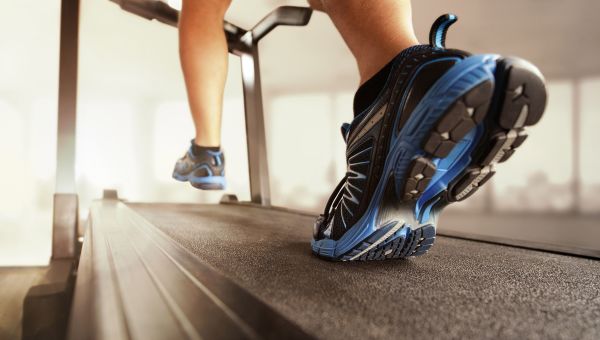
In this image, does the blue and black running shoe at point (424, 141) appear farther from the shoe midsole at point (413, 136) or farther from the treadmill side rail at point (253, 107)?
the treadmill side rail at point (253, 107)

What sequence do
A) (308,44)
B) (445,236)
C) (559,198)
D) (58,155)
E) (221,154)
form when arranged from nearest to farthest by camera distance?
(445,236) < (221,154) < (58,155) < (559,198) < (308,44)

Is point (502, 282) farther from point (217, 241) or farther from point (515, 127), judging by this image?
point (217, 241)

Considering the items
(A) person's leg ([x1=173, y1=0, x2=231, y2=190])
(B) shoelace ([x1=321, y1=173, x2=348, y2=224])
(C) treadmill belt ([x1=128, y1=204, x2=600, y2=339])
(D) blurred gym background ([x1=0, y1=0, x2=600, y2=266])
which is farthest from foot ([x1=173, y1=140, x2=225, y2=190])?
(D) blurred gym background ([x1=0, y1=0, x2=600, y2=266])

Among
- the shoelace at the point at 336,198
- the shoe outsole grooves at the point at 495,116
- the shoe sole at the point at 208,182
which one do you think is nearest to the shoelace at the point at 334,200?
the shoelace at the point at 336,198

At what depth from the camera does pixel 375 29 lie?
0.67m

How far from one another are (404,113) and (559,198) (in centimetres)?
231

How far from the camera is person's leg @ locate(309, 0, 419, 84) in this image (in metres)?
0.66

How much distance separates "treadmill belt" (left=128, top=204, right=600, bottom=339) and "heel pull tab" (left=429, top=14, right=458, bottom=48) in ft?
1.16

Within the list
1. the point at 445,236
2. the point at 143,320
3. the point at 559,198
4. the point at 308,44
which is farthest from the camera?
the point at 308,44

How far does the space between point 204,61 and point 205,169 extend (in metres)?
0.40

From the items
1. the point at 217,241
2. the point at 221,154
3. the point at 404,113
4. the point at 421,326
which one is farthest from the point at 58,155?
the point at 421,326

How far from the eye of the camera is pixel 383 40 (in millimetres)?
662

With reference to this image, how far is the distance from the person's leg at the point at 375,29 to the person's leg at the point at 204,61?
86 cm

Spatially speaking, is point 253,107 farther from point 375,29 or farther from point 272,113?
point 375,29
